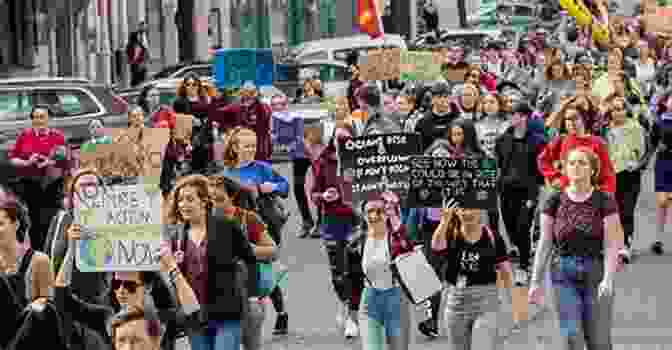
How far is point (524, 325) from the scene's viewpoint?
14305 mm

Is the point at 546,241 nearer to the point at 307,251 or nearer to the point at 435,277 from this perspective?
the point at 435,277

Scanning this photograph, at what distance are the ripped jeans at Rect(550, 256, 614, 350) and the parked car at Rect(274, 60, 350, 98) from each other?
67.4ft

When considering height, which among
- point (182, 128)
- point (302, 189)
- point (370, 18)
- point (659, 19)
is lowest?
point (302, 189)

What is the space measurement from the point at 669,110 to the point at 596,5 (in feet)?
65.6

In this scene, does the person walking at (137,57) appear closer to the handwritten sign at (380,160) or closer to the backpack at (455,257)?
the handwritten sign at (380,160)

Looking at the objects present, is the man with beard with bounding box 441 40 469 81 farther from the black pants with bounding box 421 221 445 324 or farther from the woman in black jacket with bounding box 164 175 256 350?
the woman in black jacket with bounding box 164 175 256 350

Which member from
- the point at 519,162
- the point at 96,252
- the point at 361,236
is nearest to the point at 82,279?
the point at 96,252

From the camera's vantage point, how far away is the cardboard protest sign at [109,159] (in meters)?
14.9

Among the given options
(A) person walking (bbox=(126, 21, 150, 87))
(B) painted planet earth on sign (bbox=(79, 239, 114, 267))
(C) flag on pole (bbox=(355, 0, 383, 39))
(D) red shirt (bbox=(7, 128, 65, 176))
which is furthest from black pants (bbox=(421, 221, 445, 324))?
(A) person walking (bbox=(126, 21, 150, 87))

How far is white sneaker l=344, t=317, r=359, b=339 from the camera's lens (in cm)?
1386

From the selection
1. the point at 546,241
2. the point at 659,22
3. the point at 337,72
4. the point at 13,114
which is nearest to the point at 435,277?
the point at 546,241

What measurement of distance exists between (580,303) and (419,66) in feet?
32.9

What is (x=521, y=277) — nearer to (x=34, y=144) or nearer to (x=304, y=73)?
(x=34, y=144)

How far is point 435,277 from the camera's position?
440 inches
